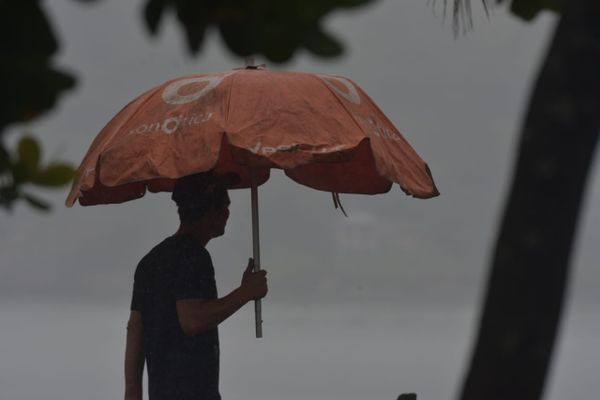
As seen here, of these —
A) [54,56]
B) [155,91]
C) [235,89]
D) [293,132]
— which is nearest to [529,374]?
[54,56]

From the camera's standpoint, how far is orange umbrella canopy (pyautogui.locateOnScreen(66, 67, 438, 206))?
598cm

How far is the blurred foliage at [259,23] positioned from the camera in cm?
254

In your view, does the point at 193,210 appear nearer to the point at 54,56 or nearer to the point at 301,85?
the point at 301,85

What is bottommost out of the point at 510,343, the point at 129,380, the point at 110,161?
the point at 129,380

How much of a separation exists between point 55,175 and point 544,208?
3.75 ft

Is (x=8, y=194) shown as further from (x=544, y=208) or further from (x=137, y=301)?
(x=137, y=301)

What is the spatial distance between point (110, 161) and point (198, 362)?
94 centimetres

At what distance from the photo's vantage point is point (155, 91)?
6.72 metres

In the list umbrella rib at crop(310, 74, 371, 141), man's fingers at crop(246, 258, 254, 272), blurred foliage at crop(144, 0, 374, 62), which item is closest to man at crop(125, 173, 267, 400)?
man's fingers at crop(246, 258, 254, 272)

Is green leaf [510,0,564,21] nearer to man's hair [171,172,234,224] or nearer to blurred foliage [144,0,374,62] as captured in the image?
blurred foliage [144,0,374,62]

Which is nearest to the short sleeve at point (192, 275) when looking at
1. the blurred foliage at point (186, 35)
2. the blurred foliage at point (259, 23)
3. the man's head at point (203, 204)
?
the man's head at point (203, 204)

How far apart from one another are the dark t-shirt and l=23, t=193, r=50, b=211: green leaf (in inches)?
121

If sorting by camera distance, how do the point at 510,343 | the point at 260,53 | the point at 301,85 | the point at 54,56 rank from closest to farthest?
the point at 54,56
the point at 260,53
the point at 510,343
the point at 301,85

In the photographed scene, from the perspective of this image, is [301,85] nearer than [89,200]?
Yes
